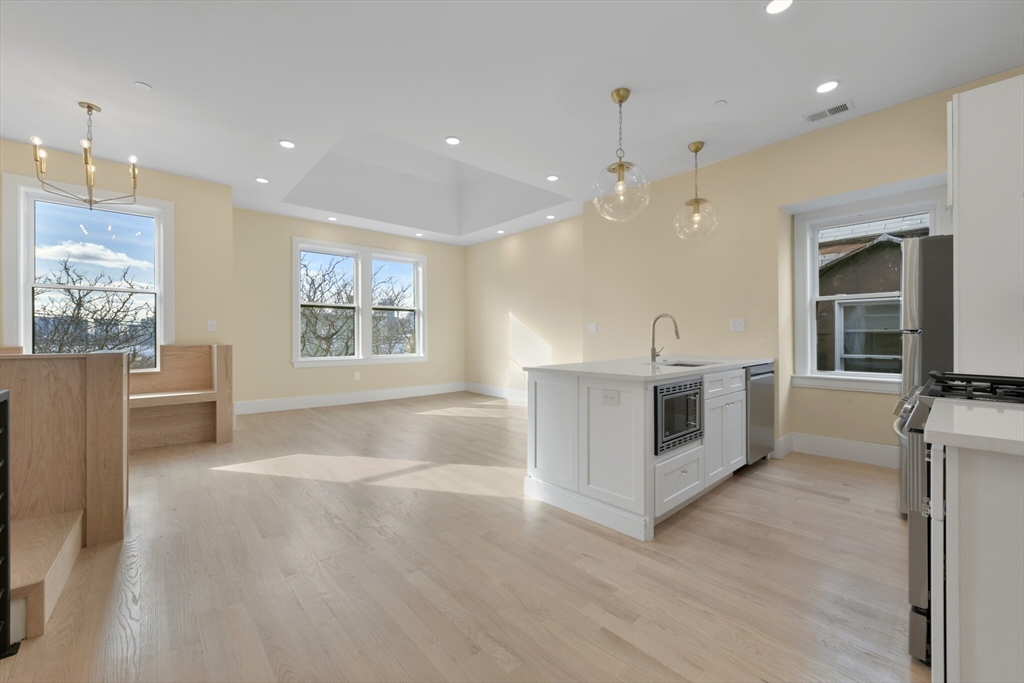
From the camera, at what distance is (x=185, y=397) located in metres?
4.03

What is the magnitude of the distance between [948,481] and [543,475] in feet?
7.04

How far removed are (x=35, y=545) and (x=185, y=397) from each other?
2549 mm

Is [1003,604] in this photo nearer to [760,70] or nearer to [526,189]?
[760,70]

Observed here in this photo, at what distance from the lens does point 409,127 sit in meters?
3.44

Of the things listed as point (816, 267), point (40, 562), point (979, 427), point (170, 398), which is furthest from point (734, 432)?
point (170, 398)

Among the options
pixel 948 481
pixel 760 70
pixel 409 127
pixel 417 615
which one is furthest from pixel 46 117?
pixel 948 481

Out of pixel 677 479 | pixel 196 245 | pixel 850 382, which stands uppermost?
pixel 196 245

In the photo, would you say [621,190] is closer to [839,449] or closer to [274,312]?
[839,449]

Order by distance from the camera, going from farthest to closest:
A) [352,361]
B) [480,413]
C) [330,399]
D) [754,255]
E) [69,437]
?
[352,361], [330,399], [480,413], [754,255], [69,437]

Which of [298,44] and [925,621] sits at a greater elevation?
[298,44]

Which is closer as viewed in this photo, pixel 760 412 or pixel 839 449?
pixel 760 412

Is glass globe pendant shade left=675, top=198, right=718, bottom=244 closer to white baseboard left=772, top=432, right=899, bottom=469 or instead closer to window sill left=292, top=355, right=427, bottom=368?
white baseboard left=772, top=432, right=899, bottom=469

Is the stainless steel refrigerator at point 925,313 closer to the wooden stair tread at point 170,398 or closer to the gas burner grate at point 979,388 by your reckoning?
the gas burner grate at point 979,388

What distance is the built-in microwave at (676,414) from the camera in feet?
7.52
